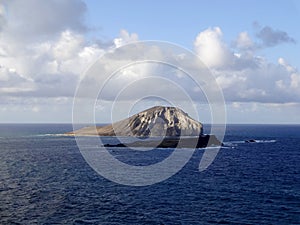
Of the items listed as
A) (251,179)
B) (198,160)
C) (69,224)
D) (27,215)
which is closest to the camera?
(69,224)

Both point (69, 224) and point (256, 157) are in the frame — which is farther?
point (256, 157)

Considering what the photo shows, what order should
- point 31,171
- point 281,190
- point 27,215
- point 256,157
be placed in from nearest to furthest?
point 27,215, point 281,190, point 31,171, point 256,157

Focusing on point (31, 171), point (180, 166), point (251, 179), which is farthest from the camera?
point (180, 166)

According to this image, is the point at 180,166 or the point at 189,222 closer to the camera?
the point at 189,222

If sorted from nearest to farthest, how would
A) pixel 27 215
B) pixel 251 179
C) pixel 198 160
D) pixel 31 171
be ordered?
pixel 27 215 < pixel 251 179 < pixel 31 171 < pixel 198 160

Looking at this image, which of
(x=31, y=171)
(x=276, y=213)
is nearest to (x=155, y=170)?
(x=31, y=171)

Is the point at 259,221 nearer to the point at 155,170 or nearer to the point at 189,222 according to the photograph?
the point at 189,222

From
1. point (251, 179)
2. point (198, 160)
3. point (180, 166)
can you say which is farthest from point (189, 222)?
point (198, 160)

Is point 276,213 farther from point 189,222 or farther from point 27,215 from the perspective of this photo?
point 27,215
